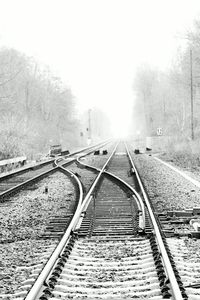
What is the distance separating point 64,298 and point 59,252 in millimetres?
1340

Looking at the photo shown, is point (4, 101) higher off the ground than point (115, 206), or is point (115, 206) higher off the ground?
point (4, 101)

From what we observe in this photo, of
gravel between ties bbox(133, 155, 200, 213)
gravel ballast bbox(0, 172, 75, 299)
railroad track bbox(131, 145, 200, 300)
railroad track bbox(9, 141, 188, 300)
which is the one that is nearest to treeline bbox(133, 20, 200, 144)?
gravel between ties bbox(133, 155, 200, 213)

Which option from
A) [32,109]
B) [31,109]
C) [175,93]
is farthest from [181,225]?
[175,93]

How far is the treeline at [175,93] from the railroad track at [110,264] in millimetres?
27688

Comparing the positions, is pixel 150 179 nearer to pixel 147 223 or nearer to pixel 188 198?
pixel 188 198

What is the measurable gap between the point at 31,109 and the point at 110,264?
47.3 metres

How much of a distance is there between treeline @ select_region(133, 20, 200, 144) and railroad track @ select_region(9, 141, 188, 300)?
27688 mm

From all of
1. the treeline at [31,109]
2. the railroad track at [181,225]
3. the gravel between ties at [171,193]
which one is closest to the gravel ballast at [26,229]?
the railroad track at [181,225]

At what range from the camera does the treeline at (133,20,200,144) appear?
122ft

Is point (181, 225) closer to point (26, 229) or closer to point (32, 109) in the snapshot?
point (26, 229)

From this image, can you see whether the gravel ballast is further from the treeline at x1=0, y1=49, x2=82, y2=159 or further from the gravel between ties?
the treeline at x1=0, y1=49, x2=82, y2=159

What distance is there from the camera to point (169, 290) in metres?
4.11

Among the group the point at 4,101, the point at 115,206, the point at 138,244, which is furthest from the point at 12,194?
the point at 4,101

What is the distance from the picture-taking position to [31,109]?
51438 mm
